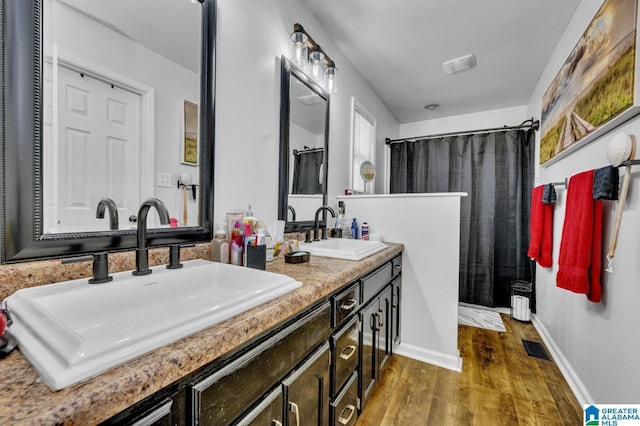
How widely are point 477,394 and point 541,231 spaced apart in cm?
142

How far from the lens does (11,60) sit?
2.20 feet

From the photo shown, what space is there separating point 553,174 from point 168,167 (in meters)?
2.79

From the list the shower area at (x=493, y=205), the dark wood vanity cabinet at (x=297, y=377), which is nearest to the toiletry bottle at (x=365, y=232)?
the dark wood vanity cabinet at (x=297, y=377)

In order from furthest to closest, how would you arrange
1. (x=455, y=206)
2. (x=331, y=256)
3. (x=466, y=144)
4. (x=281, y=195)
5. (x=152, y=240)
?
(x=466, y=144)
(x=455, y=206)
(x=281, y=195)
(x=331, y=256)
(x=152, y=240)

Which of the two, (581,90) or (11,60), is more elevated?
(581,90)

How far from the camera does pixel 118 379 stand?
0.38 m

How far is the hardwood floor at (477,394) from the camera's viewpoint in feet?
4.65

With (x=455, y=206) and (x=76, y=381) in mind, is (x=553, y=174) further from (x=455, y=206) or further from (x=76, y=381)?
(x=76, y=381)

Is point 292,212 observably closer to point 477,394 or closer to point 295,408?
point 295,408

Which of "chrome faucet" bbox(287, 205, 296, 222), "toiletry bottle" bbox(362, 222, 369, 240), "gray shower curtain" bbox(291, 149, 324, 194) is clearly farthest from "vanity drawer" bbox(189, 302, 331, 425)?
"toiletry bottle" bbox(362, 222, 369, 240)

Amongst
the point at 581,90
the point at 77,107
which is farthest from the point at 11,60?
the point at 581,90

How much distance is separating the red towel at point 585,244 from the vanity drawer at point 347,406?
1282mm

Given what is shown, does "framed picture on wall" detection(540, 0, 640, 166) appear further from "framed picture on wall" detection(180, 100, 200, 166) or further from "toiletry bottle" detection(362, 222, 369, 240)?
"framed picture on wall" detection(180, 100, 200, 166)

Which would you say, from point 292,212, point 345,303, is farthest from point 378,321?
point 292,212
